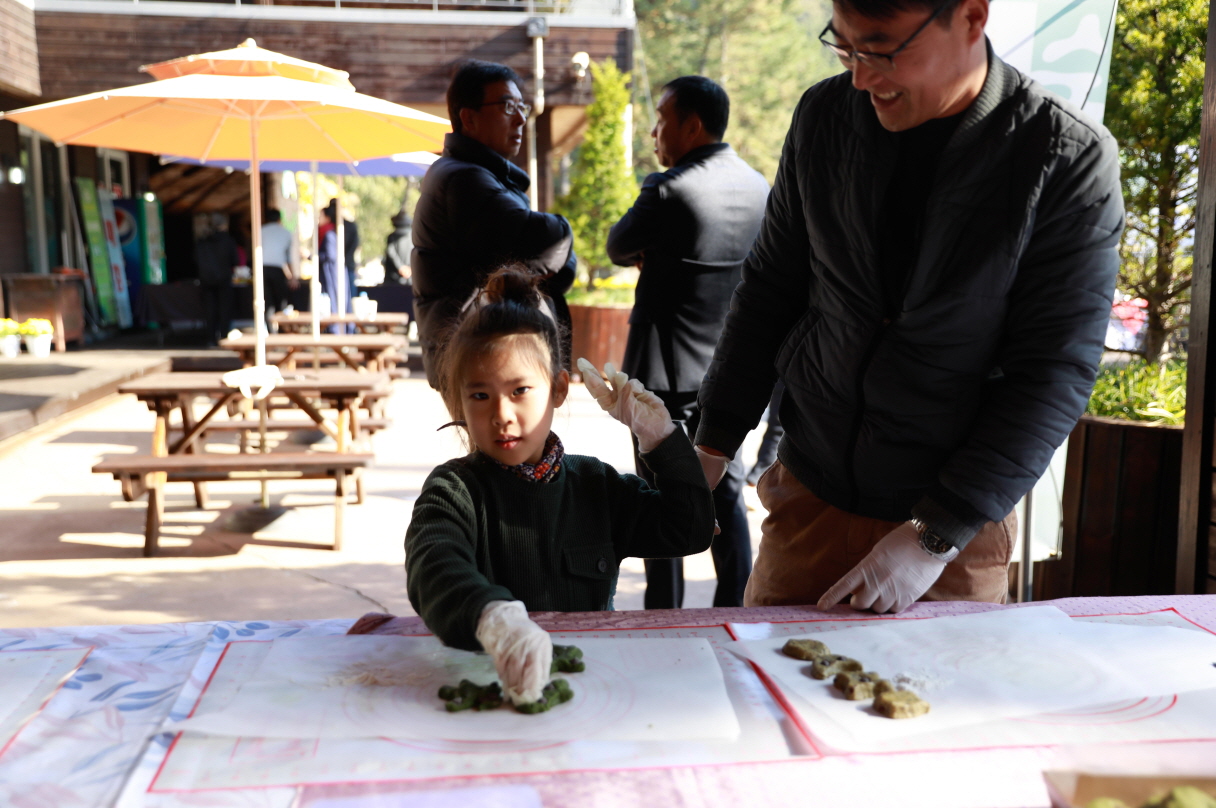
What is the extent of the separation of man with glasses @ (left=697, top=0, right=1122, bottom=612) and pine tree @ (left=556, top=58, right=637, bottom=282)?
382 inches

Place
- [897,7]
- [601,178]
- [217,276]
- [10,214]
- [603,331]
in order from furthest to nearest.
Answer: [217,276] → [601,178] → [10,214] → [603,331] → [897,7]

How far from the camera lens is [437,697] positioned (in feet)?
3.67

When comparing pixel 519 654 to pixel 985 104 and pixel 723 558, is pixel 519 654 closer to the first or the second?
pixel 985 104

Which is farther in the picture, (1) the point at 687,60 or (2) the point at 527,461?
(1) the point at 687,60

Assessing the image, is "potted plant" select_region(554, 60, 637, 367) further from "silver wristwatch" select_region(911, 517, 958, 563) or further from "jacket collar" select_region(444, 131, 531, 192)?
"silver wristwatch" select_region(911, 517, 958, 563)

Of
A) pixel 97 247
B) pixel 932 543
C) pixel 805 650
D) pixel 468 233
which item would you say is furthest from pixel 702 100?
pixel 97 247

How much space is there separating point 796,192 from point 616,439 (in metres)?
5.60

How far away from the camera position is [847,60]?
4.70ft

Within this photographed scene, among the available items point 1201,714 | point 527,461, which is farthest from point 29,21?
point 1201,714

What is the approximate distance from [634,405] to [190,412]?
461cm

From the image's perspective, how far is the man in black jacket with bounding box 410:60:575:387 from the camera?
3223 millimetres

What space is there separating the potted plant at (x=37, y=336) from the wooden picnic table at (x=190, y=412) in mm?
5695

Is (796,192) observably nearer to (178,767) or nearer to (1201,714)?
(1201,714)

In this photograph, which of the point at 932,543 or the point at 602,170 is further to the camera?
the point at 602,170
